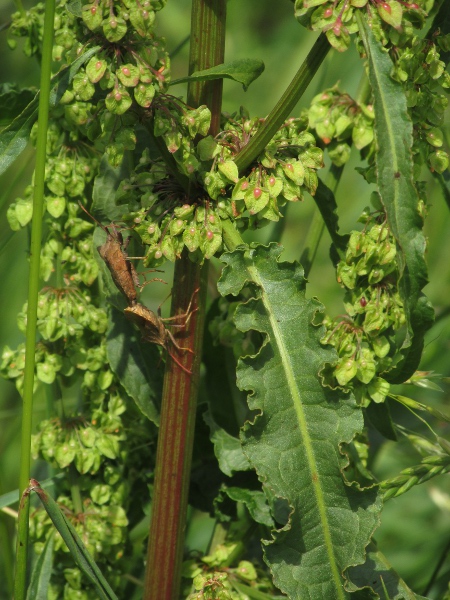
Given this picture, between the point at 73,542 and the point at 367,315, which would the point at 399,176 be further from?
the point at 73,542

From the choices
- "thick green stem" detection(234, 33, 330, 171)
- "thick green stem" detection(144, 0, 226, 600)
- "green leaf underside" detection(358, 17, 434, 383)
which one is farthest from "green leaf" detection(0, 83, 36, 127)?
"green leaf underside" detection(358, 17, 434, 383)

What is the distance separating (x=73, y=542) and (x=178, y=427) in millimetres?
205

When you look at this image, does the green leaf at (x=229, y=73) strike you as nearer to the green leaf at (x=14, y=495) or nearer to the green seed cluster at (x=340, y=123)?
the green seed cluster at (x=340, y=123)

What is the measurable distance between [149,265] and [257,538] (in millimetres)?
639

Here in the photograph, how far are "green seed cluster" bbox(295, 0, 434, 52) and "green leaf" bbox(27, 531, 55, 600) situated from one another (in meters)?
0.83

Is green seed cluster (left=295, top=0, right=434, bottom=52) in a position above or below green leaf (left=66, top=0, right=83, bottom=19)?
below

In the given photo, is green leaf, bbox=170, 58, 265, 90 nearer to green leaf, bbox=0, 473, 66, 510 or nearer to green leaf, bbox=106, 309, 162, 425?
green leaf, bbox=106, 309, 162, 425

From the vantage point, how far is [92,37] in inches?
38.4

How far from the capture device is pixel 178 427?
1.12 m

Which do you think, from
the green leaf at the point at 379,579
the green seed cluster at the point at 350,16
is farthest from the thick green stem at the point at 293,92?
the green leaf at the point at 379,579

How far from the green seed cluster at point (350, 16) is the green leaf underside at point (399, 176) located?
2 centimetres

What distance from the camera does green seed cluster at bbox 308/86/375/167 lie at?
1187 millimetres

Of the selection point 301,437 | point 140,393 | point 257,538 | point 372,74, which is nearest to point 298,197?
point 372,74

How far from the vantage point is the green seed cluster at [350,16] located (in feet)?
2.98
